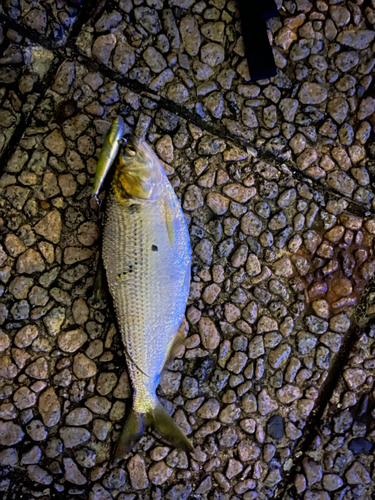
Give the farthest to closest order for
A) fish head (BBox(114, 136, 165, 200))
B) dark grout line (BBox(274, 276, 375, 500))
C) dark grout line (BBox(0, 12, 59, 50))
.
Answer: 1. dark grout line (BBox(274, 276, 375, 500))
2. dark grout line (BBox(0, 12, 59, 50))
3. fish head (BBox(114, 136, 165, 200))

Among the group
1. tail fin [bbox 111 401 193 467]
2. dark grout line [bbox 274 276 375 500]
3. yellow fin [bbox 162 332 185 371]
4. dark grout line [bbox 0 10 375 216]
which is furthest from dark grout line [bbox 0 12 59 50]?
dark grout line [bbox 274 276 375 500]

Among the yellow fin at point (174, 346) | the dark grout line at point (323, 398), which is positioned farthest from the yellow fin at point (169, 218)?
the dark grout line at point (323, 398)

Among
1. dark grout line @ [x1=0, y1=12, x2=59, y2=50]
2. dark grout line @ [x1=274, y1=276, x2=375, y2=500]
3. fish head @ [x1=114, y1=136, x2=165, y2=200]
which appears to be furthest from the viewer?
dark grout line @ [x1=274, y1=276, x2=375, y2=500]

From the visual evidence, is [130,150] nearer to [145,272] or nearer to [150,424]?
[145,272]

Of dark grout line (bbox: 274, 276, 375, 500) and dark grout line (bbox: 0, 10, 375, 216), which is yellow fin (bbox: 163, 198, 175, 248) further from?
dark grout line (bbox: 274, 276, 375, 500)

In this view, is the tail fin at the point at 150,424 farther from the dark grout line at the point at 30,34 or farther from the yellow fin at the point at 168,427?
the dark grout line at the point at 30,34

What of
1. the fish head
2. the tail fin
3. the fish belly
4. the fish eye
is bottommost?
the tail fin

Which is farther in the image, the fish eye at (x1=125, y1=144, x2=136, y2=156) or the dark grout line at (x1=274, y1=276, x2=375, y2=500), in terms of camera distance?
the dark grout line at (x1=274, y1=276, x2=375, y2=500)
